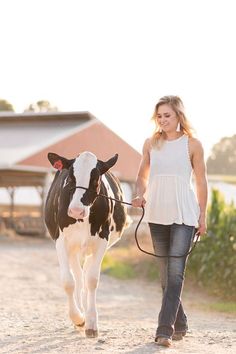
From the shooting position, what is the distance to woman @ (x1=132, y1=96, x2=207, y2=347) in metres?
A: 6.34

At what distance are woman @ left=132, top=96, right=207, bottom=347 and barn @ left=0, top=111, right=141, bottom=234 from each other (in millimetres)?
19751

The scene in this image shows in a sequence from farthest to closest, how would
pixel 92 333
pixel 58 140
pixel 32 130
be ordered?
pixel 32 130 < pixel 58 140 < pixel 92 333

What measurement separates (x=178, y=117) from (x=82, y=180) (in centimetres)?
98

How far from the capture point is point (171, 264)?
6.38 metres

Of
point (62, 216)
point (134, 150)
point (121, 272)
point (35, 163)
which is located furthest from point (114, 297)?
point (134, 150)

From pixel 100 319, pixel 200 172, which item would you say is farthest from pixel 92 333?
pixel 100 319

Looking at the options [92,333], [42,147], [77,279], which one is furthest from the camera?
[42,147]

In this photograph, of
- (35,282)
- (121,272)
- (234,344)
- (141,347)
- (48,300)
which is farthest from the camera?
(121,272)

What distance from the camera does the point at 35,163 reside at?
2700cm

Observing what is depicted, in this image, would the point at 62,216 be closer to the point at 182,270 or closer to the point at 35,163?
the point at 182,270

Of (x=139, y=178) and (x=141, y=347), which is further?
(x=139, y=178)

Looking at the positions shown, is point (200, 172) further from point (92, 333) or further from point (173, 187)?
point (92, 333)

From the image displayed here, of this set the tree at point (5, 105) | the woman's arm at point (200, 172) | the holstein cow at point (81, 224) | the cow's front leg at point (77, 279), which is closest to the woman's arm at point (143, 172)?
the holstein cow at point (81, 224)

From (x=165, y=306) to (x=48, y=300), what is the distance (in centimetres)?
521
